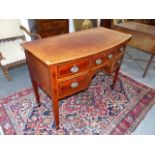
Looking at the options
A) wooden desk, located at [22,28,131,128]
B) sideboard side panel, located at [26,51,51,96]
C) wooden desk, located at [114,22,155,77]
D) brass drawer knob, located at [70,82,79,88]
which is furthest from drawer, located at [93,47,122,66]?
wooden desk, located at [114,22,155,77]

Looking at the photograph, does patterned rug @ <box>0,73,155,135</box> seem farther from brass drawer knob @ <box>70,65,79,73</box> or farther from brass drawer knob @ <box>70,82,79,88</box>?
brass drawer knob @ <box>70,65,79,73</box>

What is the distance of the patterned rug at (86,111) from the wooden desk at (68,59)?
0.25 meters

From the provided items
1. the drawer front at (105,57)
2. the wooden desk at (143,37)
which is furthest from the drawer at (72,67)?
the wooden desk at (143,37)

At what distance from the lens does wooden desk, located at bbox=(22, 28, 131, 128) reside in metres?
1.28

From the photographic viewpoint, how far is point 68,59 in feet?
4.12

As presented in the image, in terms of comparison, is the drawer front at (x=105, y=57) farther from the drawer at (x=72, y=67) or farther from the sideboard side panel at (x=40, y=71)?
the sideboard side panel at (x=40, y=71)

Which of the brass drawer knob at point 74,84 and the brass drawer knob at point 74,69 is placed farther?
the brass drawer knob at point 74,84

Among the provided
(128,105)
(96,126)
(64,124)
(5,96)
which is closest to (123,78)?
(128,105)

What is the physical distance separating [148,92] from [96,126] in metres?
1.05

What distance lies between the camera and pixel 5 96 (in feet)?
7.14

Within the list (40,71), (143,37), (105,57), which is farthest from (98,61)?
(143,37)

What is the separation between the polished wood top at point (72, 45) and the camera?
4.26 ft

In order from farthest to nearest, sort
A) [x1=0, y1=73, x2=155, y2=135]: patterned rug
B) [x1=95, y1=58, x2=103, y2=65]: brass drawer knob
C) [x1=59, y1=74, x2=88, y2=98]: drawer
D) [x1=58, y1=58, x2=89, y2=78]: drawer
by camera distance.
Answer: [x1=0, y1=73, x2=155, y2=135]: patterned rug → [x1=95, y1=58, x2=103, y2=65]: brass drawer knob → [x1=59, y1=74, x2=88, y2=98]: drawer → [x1=58, y1=58, x2=89, y2=78]: drawer

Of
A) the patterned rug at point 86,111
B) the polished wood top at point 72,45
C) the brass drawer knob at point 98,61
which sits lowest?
the patterned rug at point 86,111
